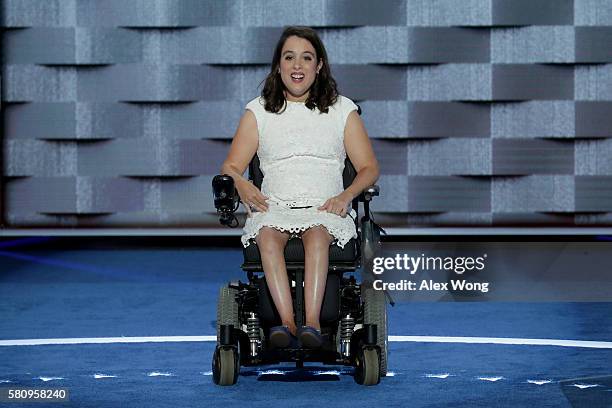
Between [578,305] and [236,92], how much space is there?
4.32m

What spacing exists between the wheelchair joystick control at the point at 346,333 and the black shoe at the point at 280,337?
204mm

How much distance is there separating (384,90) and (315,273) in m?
6.02

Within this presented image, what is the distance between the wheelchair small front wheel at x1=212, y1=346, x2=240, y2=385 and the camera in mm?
3992

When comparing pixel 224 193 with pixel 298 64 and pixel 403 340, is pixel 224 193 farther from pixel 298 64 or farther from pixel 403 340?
pixel 403 340

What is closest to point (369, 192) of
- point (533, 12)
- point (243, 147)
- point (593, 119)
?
point (243, 147)

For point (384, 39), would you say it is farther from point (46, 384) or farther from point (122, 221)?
point (46, 384)

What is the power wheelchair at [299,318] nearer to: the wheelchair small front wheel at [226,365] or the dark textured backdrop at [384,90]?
the wheelchair small front wheel at [226,365]

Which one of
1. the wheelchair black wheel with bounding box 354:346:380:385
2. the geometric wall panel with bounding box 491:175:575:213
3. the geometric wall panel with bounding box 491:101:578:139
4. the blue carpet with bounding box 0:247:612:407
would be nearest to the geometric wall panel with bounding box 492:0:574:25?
the geometric wall panel with bounding box 491:101:578:139

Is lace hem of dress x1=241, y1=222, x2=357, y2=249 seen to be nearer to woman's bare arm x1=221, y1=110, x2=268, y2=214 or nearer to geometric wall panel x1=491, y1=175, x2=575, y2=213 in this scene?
woman's bare arm x1=221, y1=110, x2=268, y2=214

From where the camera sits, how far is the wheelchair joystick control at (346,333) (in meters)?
4.03

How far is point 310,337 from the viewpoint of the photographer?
Result: 12.6 feet

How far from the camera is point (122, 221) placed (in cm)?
1008

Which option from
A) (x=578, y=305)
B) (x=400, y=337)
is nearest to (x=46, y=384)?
(x=400, y=337)

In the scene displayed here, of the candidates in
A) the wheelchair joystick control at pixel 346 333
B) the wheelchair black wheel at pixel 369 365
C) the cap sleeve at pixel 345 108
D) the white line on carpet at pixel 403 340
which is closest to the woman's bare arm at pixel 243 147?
the cap sleeve at pixel 345 108
